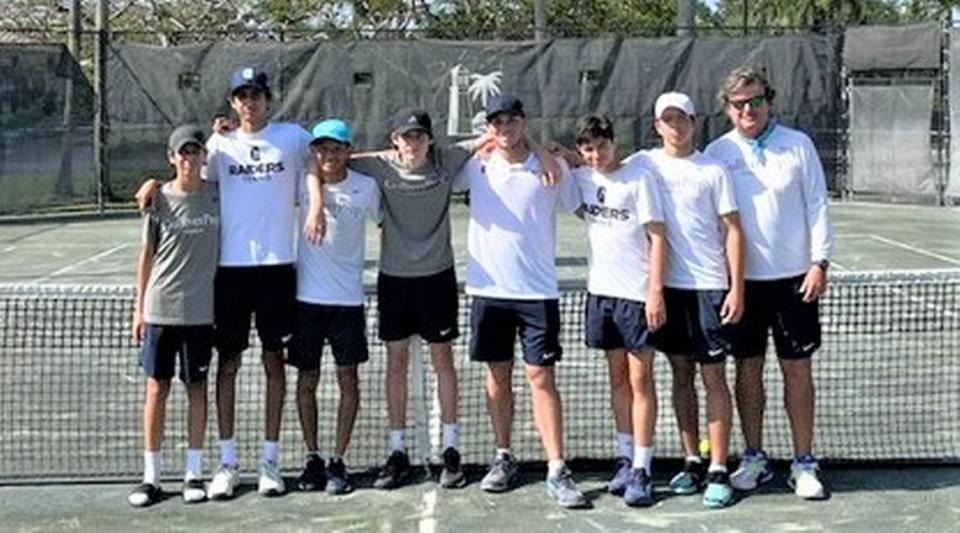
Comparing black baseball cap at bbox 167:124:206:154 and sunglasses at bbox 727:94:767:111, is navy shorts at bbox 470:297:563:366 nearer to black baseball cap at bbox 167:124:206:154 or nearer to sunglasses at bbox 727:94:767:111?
sunglasses at bbox 727:94:767:111

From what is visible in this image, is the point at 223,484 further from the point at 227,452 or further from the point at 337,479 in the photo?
the point at 337,479

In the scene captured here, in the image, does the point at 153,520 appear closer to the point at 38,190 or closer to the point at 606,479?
the point at 606,479

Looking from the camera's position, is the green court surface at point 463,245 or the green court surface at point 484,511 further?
the green court surface at point 463,245

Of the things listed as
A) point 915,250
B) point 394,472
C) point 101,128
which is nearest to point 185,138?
point 394,472

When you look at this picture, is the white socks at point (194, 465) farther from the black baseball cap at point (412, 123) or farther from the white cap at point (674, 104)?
the white cap at point (674, 104)

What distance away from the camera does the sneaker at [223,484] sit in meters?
5.62

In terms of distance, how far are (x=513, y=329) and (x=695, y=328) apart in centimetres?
77

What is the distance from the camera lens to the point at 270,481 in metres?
5.70

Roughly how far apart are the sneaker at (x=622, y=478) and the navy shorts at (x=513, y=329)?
53 centimetres

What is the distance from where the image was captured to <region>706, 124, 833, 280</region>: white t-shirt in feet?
18.0

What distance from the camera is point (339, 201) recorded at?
569cm

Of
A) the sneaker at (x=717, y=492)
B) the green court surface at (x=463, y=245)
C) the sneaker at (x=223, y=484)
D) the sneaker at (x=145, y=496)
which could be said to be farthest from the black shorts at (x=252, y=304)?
the green court surface at (x=463, y=245)

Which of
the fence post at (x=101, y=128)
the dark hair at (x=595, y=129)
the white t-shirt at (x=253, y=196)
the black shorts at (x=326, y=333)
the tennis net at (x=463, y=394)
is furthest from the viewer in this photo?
the fence post at (x=101, y=128)

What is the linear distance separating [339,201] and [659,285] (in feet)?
4.51
